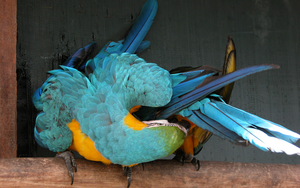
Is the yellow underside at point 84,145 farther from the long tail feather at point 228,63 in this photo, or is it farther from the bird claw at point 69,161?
the long tail feather at point 228,63

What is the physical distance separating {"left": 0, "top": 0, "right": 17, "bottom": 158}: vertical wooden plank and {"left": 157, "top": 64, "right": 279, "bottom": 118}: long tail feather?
30.8 inches

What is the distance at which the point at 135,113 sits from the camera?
1.49 meters

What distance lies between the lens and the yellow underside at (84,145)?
1279mm

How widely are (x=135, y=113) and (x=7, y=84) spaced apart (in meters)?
0.69

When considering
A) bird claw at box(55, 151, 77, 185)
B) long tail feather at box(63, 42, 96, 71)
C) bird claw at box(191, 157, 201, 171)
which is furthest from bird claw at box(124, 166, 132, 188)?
long tail feather at box(63, 42, 96, 71)

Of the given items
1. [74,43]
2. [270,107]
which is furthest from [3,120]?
[270,107]

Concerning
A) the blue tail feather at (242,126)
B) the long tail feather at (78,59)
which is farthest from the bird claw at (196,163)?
the long tail feather at (78,59)

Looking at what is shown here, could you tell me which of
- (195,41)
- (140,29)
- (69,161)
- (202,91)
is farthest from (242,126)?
(195,41)

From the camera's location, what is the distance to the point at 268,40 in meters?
2.19

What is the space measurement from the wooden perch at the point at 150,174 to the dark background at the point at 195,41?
1.86 feet

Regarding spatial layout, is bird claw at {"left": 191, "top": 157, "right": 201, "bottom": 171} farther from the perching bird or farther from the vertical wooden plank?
the vertical wooden plank

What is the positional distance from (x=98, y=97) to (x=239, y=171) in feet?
2.77

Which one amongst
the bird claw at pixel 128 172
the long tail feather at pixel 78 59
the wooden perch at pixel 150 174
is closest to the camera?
the wooden perch at pixel 150 174

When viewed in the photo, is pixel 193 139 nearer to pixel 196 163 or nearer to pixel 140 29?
pixel 196 163
